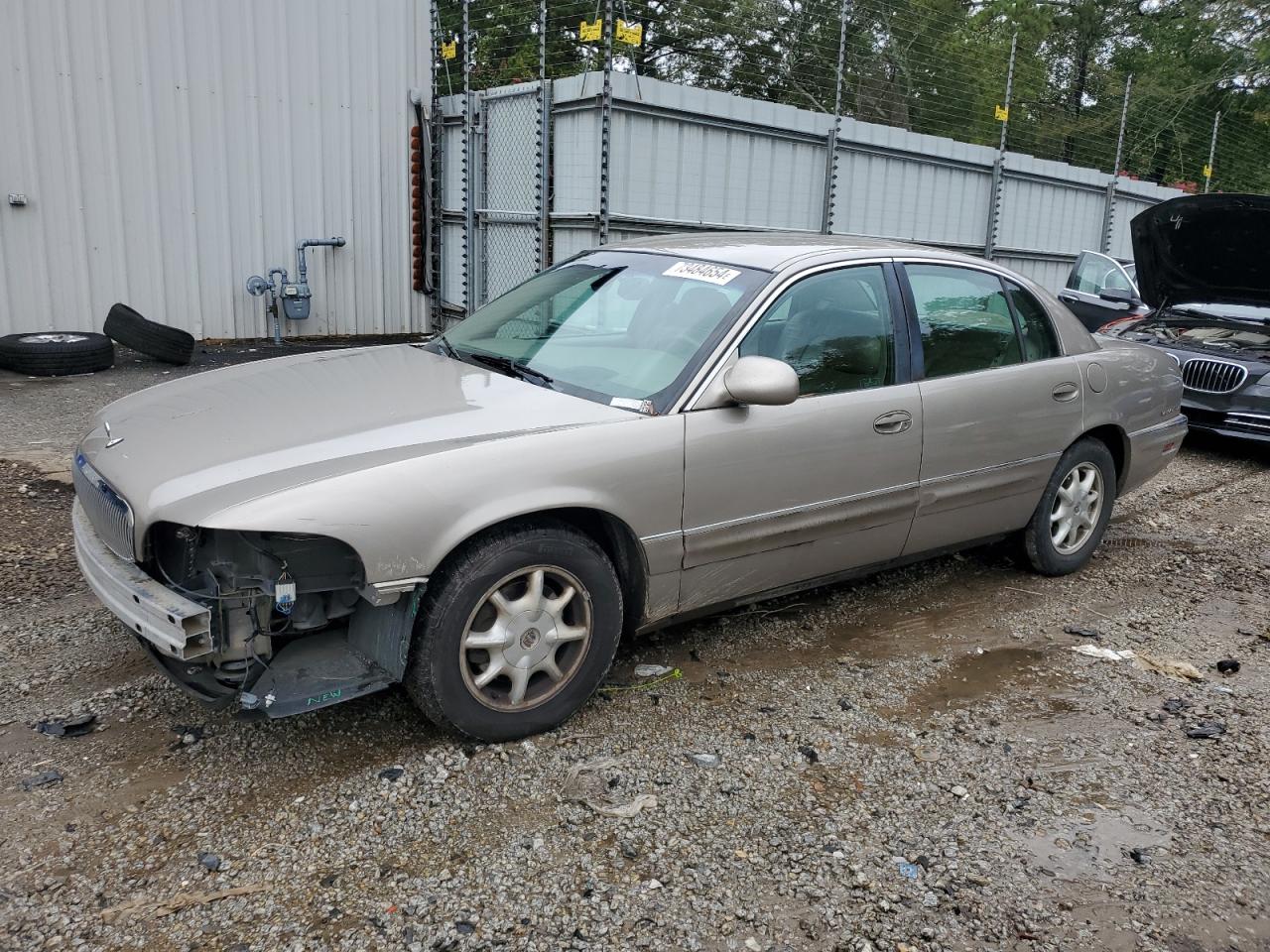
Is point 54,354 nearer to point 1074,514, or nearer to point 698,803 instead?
point 698,803

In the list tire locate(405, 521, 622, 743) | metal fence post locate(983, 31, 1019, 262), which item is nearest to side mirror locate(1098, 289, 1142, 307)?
metal fence post locate(983, 31, 1019, 262)

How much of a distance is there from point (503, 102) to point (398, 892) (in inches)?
373

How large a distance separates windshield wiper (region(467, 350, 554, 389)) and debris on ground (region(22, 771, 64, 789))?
1.95 metres

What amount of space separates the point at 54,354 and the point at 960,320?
768cm

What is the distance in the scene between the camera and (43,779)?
9.84 ft

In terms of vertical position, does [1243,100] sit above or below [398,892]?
above

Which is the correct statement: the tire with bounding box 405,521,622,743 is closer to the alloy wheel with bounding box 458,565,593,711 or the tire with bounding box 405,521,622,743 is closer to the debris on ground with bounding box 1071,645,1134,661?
the alloy wheel with bounding box 458,565,593,711

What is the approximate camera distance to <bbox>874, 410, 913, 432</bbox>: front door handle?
4.01 metres

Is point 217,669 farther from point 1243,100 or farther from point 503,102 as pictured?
point 1243,100

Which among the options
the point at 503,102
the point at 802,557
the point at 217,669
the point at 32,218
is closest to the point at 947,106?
the point at 503,102

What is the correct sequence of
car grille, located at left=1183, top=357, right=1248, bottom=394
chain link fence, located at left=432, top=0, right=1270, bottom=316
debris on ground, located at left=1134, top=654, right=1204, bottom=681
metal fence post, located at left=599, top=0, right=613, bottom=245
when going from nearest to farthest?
debris on ground, located at left=1134, top=654, right=1204, bottom=681, car grille, located at left=1183, top=357, right=1248, bottom=394, metal fence post, located at left=599, top=0, right=613, bottom=245, chain link fence, located at left=432, top=0, right=1270, bottom=316

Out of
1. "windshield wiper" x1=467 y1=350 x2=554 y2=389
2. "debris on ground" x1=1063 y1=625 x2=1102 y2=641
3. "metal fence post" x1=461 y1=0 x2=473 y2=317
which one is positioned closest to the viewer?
"windshield wiper" x1=467 y1=350 x2=554 y2=389

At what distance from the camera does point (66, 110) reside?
30.5ft

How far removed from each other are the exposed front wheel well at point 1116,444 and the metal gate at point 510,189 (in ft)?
19.8
